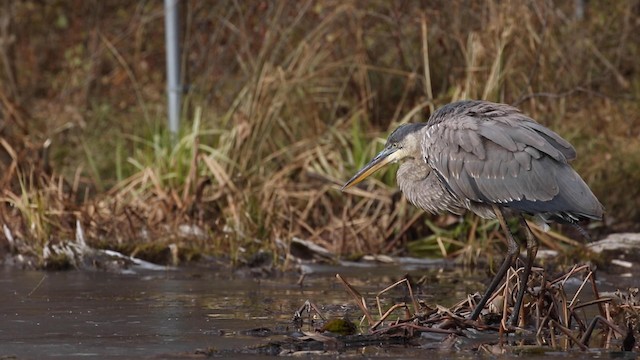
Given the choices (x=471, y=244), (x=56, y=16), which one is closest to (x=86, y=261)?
(x=471, y=244)

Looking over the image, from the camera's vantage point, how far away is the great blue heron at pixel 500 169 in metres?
6.52

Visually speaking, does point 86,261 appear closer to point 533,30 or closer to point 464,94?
point 464,94

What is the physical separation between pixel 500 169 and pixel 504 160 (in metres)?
0.06

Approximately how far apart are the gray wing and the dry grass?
2.28 m

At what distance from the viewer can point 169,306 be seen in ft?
23.1

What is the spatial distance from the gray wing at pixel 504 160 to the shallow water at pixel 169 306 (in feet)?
2.85

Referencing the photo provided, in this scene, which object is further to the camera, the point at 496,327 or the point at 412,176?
the point at 412,176

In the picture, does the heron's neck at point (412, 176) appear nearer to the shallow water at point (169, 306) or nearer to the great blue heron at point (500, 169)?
the great blue heron at point (500, 169)

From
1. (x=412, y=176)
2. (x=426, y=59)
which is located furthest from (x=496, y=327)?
(x=426, y=59)

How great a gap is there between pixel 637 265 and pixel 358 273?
2088 millimetres

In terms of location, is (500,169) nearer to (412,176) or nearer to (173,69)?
(412,176)

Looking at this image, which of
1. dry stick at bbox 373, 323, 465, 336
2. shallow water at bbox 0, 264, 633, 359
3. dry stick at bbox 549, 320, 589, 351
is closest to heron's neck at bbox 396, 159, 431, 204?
shallow water at bbox 0, 264, 633, 359

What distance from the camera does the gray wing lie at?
21.4 ft

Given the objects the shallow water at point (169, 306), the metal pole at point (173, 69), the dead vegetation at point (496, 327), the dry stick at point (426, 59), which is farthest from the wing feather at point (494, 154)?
the metal pole at point (173, 69)
